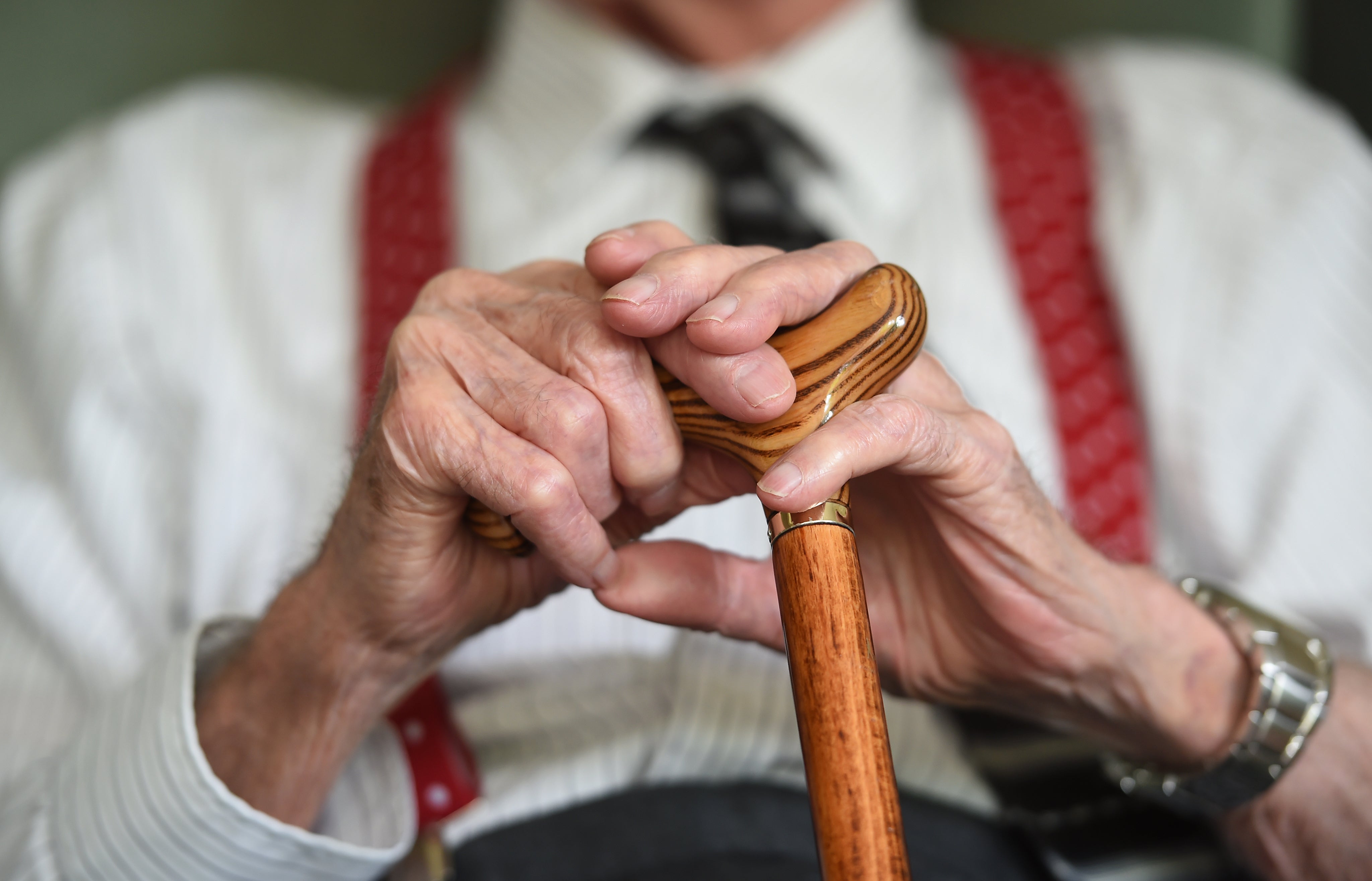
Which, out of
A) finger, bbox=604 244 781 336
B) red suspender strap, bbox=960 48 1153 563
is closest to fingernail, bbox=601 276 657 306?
finger, bbox=604 244 781 336

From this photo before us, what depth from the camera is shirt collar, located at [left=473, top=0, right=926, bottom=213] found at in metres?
0.83

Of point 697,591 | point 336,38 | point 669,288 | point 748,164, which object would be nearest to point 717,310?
point 669,288

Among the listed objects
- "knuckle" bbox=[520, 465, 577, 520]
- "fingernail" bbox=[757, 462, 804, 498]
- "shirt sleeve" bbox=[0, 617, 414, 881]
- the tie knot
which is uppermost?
the tie knot

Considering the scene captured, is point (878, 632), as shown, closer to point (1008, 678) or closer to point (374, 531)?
point (1008, 678)

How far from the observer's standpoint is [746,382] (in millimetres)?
381

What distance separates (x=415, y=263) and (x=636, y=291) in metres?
0.43

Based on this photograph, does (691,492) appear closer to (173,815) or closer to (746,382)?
(746,382)

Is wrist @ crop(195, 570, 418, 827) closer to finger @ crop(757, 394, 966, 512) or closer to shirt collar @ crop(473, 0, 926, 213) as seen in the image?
finger @ crop(757, 394, 966, 512)

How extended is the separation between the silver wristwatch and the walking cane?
27 cm

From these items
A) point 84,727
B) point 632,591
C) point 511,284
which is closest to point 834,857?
point 632,591

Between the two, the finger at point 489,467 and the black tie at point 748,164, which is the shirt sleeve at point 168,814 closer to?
the finger at point 489,467

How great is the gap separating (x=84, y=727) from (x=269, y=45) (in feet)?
2.43

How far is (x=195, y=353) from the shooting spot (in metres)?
0.77

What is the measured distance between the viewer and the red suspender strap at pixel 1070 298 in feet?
2.35
